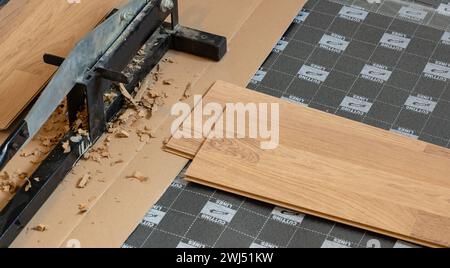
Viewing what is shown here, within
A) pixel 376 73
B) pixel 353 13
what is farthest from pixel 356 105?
pixel 353 13

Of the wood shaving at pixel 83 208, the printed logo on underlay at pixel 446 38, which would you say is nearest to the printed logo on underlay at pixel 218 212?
the wood shaving at pixel 83 208

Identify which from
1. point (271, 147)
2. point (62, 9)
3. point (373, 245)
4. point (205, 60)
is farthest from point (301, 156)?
point (62, 9)

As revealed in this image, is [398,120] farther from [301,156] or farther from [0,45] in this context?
[0,45]

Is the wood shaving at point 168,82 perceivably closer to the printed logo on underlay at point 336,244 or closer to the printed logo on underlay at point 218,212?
the printed logo on underlay at point 218,212

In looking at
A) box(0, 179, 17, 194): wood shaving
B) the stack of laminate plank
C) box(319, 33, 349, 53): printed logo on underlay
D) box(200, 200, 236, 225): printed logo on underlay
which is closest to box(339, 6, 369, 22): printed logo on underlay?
box(319, 33, 349, 53): printed logo on underlay

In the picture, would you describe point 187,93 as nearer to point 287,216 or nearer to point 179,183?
point 179,183

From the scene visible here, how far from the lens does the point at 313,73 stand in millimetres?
3564

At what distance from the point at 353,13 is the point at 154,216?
1.26 metres

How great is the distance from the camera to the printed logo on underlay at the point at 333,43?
368 centimetres

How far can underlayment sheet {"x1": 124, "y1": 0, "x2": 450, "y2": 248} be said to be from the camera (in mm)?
2986

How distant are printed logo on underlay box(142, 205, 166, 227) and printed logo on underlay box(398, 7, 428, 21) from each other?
4.38ft

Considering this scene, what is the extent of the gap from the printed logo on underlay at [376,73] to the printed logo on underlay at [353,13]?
0.92 feet

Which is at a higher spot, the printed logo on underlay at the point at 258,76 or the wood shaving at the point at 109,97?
the wood shaving at the point at 109,97

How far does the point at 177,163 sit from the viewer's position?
3225 millimetres
